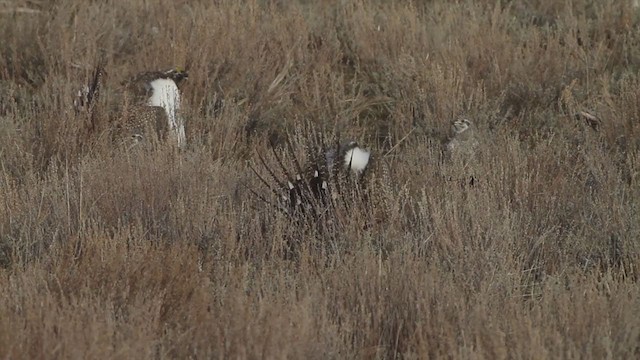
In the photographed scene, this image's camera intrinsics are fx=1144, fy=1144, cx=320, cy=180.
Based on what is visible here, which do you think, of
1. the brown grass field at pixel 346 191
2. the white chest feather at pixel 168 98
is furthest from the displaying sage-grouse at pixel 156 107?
the brown grass field at pixel 346 191

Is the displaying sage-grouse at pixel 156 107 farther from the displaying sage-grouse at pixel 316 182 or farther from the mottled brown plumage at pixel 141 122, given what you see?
the displaying sage-grouse at pixel 316 182

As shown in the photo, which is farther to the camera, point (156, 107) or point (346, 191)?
point (156, 107)

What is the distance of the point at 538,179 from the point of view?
561 cm

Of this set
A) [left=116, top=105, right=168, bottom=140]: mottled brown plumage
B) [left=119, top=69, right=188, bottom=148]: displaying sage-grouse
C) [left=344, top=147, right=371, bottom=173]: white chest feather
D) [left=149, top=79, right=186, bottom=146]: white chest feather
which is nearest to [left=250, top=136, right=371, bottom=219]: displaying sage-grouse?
[left=344, top=147, right=371, bottom=173]: white chest feather

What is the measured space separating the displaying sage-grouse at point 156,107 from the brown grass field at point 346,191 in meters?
0.11

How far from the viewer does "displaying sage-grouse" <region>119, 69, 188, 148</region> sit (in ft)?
22.1

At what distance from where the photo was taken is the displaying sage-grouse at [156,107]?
6723 mm

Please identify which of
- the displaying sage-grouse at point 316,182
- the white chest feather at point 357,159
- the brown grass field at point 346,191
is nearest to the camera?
the brown grass field at point 346,191

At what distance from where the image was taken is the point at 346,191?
17.7 ft

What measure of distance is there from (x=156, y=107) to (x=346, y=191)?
2.02 meters

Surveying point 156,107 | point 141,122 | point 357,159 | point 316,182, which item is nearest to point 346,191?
point 316,182

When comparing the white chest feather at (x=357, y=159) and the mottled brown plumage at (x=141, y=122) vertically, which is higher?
the white chest feather at (x=357, y=159)

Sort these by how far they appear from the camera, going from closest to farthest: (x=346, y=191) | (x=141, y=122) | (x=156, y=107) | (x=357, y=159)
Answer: (x=346, y=191)
(x=357, y=159)
(x=141, y=122)
(x=156, y=107)

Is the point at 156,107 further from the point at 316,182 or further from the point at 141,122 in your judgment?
the point at 316,182
